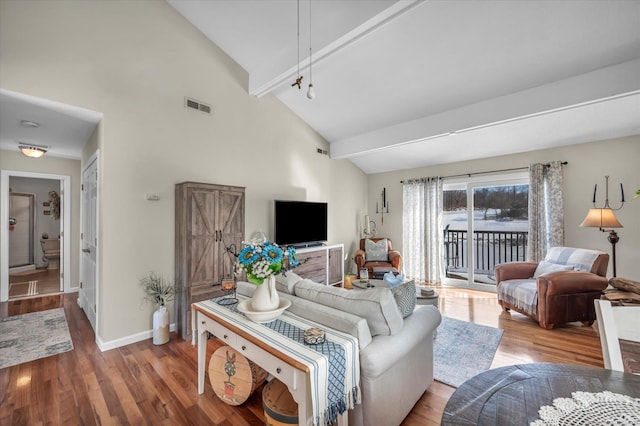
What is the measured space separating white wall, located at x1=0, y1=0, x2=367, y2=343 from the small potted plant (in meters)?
0.09

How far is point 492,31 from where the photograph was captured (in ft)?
8.89

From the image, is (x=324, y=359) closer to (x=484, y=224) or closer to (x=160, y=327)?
(x=160, y=327)

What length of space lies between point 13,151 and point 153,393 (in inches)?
192

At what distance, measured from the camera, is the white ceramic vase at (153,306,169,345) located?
3053 millimetres

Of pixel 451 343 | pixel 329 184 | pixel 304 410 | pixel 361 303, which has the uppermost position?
pixel 329 184

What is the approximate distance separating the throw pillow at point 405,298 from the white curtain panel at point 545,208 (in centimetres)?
367

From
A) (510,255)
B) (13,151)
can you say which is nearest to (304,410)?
(510,255)

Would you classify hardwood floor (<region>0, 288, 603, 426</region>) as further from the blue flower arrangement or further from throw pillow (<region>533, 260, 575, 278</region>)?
the blue flower arrangement

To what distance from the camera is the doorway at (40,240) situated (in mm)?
4418

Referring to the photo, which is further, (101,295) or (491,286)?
(491,286)

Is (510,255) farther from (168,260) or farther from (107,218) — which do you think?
(107,218)

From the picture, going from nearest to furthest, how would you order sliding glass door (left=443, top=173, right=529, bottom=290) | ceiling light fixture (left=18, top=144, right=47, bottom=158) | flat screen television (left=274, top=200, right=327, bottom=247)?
ceiling light fixture (left=18, top=144, right=47, bottom=158), flat screen television (left=274, top=200, right=327, bottom=247), sliding glass door (left=443, top=173, right=529, bottom=290)

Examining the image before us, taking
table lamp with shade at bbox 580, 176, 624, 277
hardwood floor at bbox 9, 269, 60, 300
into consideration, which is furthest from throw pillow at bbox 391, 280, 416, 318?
hardwood floor at bbox 9, 269, 60, 300

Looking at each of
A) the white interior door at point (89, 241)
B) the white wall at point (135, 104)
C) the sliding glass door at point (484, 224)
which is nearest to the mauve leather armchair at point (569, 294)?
the sliding glass door at point (484, 224)
